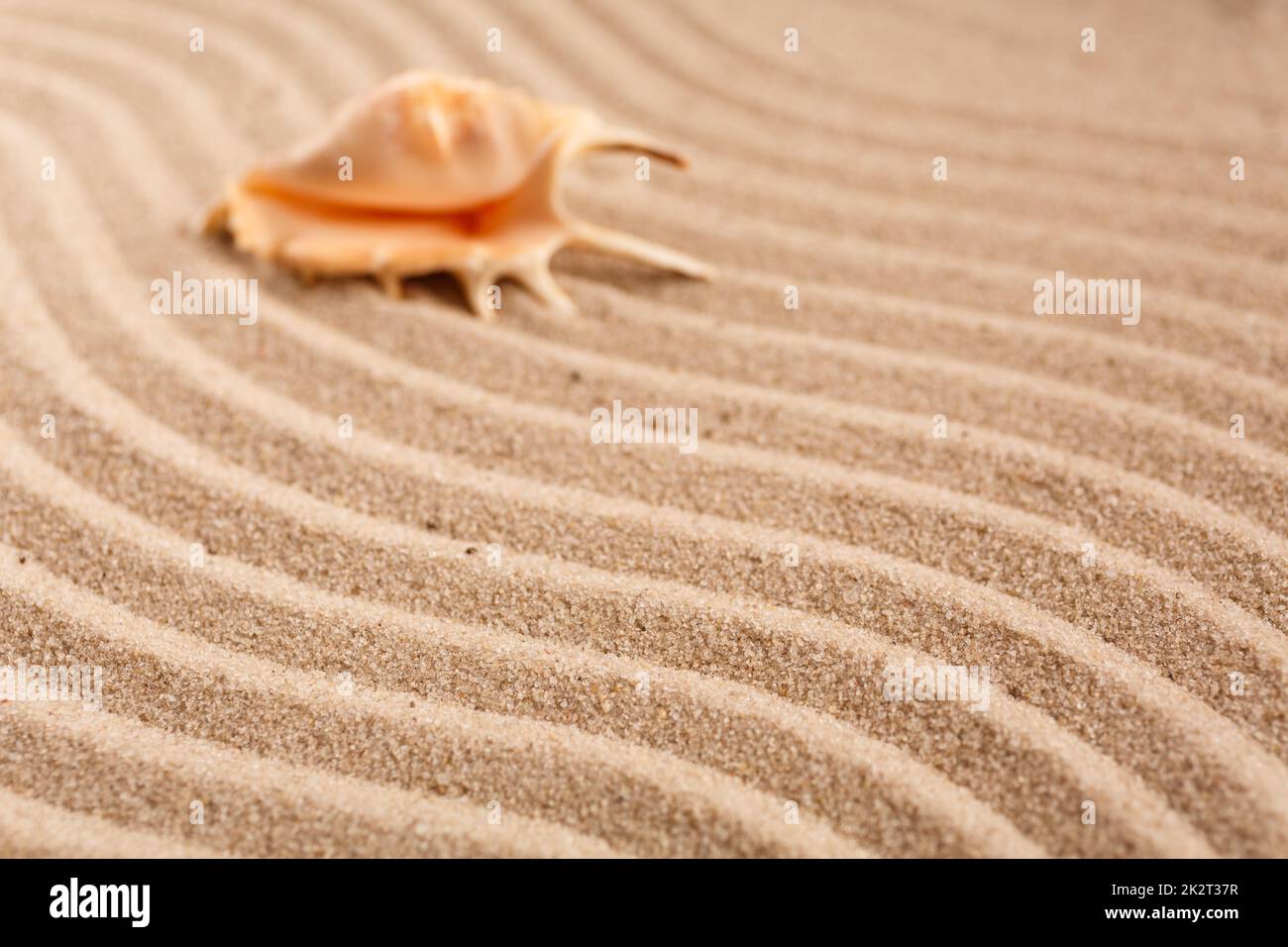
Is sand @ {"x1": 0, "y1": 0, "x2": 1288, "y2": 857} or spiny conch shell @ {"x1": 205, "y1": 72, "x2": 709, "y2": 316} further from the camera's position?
spiny conch shell @ {"x1": 205, "y1": 72, "x2": 709, "y2": 316}

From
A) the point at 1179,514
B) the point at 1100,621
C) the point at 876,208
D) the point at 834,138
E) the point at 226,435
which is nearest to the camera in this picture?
the point at 1100,621

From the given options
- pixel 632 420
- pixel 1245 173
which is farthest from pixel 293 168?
pixel 1245 173

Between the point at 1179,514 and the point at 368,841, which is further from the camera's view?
the point at 1179,514

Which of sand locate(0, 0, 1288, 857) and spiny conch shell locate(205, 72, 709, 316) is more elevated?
spiny conch shell locate(205, 72, 709, 316)

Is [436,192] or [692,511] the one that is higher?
[436,192]

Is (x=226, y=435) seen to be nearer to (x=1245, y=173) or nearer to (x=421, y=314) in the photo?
(x=421, y=314)
